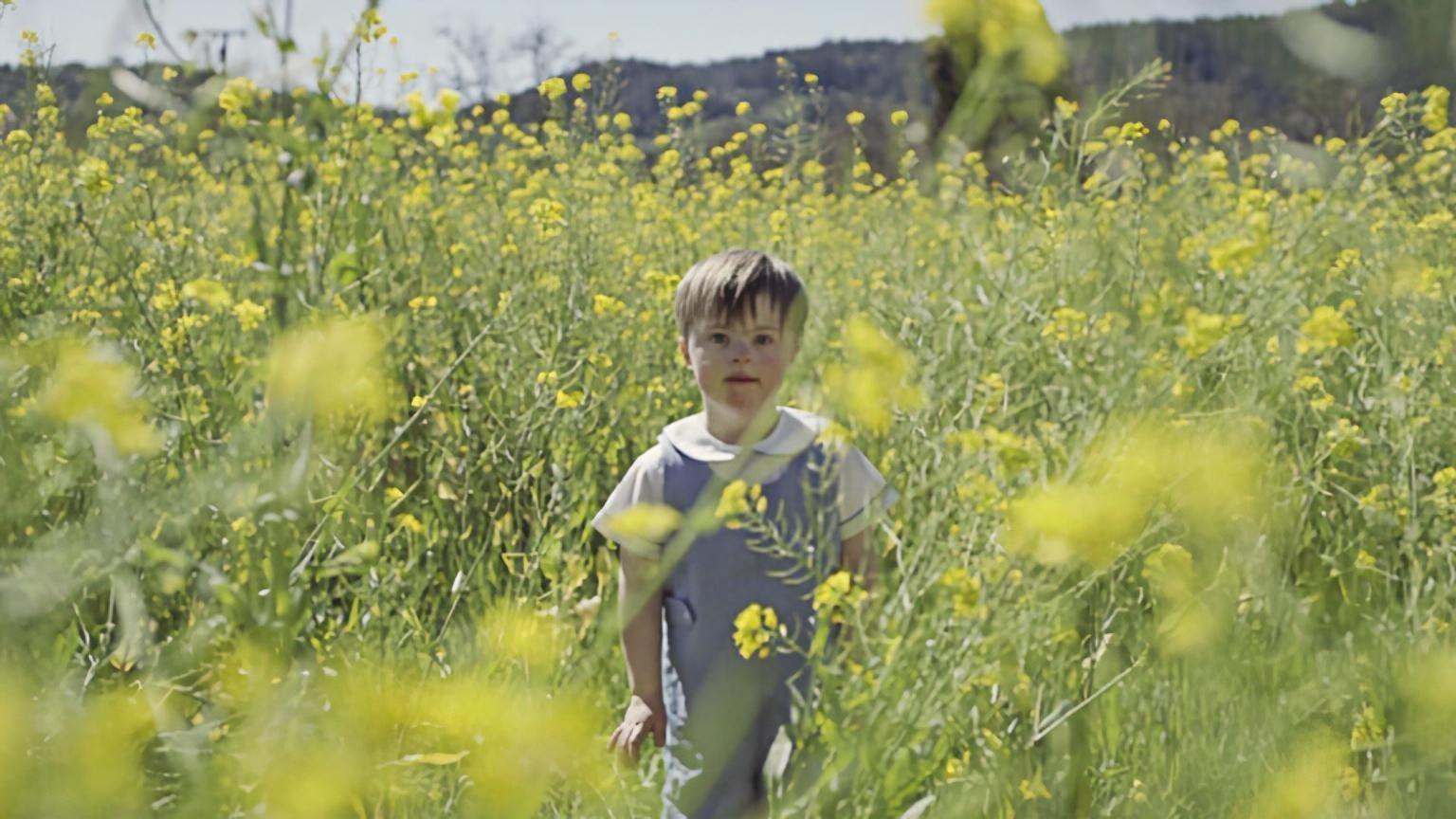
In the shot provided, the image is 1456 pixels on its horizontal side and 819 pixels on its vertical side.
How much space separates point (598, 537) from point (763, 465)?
2.68 ft

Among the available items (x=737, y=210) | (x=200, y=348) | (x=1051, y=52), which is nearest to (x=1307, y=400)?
(x=1051, y=52)

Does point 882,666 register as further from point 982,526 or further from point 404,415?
point 404,415

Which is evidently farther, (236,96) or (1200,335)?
(1200,335)

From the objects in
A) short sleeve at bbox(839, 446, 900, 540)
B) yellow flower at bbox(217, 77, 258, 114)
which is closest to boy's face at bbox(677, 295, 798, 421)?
short sleeve at bbox(839, 446, 900, 540)

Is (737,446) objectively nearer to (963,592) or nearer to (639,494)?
(639,494)

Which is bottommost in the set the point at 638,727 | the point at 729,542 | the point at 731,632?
the point at 638,727

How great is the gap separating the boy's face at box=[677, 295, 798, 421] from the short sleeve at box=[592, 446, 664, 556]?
10 centimetres

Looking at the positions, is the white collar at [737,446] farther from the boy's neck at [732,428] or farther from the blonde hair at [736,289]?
the blonde hair at [736,289]

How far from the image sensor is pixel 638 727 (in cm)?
153

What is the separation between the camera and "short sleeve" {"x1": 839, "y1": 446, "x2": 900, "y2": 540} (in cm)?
152

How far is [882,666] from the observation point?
107 centimetres

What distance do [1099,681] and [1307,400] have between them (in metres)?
1.01

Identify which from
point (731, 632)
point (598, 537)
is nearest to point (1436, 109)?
point (598, 537)

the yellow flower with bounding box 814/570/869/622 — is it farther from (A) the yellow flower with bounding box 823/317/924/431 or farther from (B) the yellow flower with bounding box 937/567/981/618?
(A) the yellow flower with bounding box 823/317/924/431
